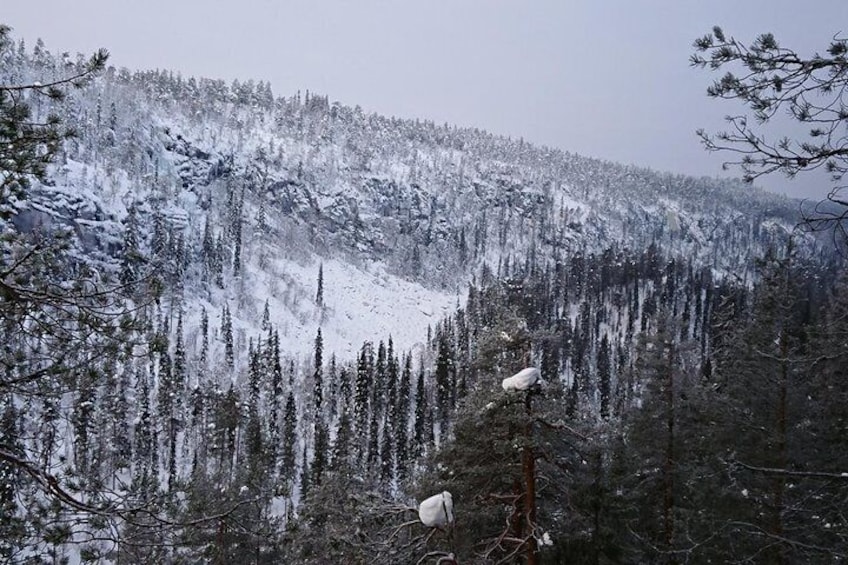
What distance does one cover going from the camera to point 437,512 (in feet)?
17.7

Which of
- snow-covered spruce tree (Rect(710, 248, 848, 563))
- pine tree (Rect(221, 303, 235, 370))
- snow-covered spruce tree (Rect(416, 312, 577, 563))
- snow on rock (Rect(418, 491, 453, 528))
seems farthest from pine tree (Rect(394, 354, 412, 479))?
snow on rock (Rect(418, 491, 453, 528))

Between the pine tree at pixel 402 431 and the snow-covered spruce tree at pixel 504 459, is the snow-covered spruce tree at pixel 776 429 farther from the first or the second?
the pine tree at pixel 402 431

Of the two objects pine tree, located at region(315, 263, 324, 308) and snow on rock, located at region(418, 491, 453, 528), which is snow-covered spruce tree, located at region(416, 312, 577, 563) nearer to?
snow on rock, located at region(418, 491, 453, 528)

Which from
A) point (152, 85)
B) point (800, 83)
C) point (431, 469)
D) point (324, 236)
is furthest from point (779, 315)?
point (152, 85)

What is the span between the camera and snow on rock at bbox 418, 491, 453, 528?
533 centimetres

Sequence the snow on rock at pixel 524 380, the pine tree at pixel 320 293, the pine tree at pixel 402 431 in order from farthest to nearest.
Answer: the pine tree at pixel 320 293 → the pine tree at pixel 402 431 → the snow on rock at pixel 524 380

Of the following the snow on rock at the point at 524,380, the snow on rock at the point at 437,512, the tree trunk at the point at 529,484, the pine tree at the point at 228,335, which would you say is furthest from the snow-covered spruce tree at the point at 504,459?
the pine tree at the point at 228,335

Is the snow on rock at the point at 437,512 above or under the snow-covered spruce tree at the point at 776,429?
above

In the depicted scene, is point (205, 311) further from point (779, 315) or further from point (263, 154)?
point (779, 315)

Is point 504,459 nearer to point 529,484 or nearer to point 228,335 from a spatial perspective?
point 529,484

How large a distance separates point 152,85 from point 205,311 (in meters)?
129

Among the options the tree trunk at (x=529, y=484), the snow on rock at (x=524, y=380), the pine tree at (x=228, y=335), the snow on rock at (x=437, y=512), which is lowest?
the pine tree at (x=228, y=335)

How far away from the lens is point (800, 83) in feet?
13.3

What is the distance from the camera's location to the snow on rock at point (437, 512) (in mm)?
5328
